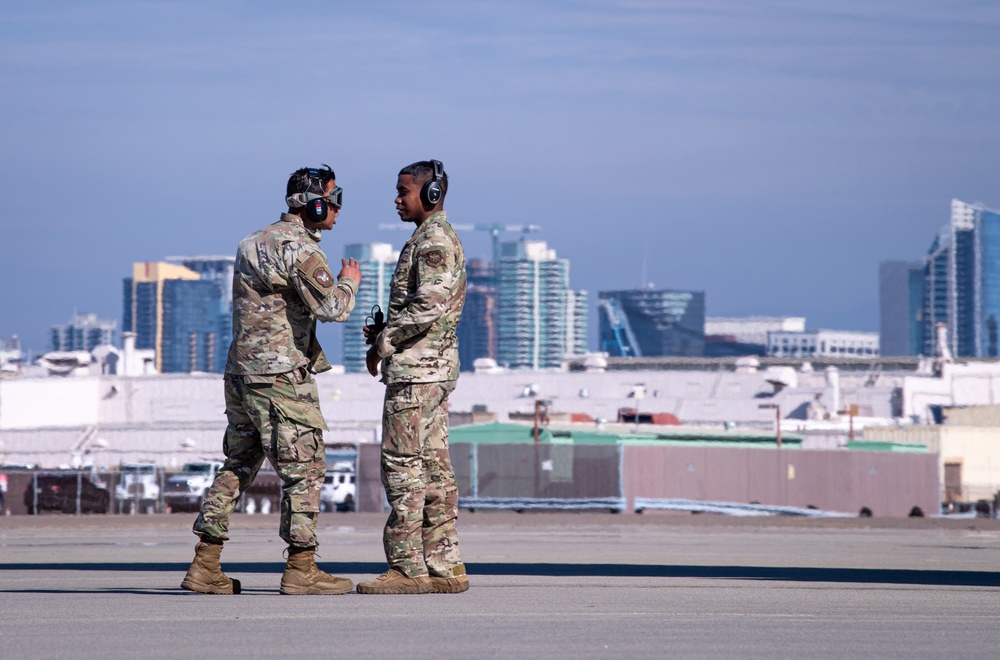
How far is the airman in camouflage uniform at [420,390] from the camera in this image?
8461 mm

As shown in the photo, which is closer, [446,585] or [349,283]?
[349,283]

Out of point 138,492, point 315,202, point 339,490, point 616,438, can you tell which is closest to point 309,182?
point 315,202

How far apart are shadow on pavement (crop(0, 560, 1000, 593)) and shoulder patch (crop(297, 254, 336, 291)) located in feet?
10.8

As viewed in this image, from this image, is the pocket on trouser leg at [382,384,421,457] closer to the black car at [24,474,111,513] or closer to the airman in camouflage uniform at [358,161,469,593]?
the airman in camouflage uniform at [358,161,469,593]

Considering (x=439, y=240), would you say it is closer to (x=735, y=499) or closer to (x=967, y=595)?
(x=967, y=595)

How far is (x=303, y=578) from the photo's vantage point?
8375 mm

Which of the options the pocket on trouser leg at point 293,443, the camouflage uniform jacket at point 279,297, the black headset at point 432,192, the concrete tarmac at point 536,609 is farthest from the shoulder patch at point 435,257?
the concrete tarmac at point 536,609

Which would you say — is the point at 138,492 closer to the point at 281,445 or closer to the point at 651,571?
the point at 651,571

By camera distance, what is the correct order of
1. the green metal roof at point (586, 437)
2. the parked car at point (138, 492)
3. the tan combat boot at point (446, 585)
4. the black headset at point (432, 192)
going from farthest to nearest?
the green metal roof at point (586, 437)
the parked car at point (138, 492)
the black headset at point (432, 192)
the tan combat boot at point (446, 585)

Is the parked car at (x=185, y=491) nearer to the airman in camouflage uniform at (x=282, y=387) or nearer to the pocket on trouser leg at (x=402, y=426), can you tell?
the airman in camouflage uniform at (x=282, y=387)

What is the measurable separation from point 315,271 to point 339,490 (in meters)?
37.3

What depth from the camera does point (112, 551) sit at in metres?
15.7

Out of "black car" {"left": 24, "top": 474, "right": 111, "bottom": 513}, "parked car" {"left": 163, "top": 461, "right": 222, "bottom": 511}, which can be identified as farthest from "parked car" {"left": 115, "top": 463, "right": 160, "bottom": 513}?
"black car" {"left": 24, "top": 474, "right": 111, "bottom": 513}

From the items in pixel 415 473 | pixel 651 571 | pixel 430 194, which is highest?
Answer: pixel 430 194
